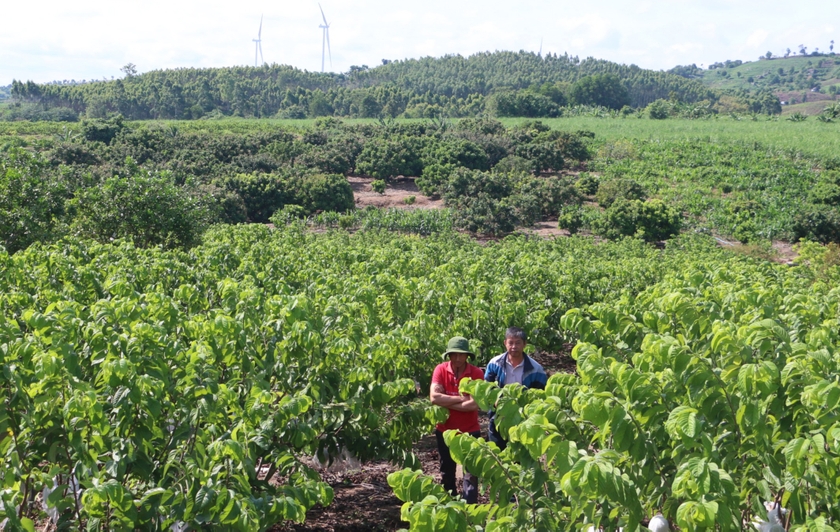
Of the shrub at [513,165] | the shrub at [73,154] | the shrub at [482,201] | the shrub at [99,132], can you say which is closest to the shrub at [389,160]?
the shrub at [513,165]

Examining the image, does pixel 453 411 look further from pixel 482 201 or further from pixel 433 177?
pixel 433 177

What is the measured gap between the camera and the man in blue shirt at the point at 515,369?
5.94 metres

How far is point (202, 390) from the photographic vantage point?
14.4 ft

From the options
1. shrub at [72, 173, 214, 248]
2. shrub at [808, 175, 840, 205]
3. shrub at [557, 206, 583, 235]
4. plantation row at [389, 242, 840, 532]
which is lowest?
shrub at [557, 206, 583, 235]

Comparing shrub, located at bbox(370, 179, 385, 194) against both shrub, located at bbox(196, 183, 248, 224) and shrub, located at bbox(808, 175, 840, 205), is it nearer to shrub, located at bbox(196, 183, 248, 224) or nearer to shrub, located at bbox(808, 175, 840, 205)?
shrub, located at bbox(196, 183, 248, 224)

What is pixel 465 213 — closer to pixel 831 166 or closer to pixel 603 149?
pixel 603 149

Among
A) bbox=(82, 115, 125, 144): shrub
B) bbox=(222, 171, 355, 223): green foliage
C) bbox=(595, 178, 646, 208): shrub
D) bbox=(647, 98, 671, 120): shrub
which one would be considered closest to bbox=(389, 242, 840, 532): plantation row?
bbox=(222, 171, 355, 223): green foliage

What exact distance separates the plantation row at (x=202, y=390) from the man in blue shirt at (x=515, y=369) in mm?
712

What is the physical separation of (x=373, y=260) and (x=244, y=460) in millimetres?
8561

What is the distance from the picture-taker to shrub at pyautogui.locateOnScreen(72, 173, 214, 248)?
18578 mm

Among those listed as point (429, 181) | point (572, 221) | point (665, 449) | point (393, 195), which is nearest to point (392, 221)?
point (572, 221)

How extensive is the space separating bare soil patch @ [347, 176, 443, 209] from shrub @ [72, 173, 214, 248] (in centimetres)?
2124

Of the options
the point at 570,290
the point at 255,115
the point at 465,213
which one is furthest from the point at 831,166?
the point at 255,115

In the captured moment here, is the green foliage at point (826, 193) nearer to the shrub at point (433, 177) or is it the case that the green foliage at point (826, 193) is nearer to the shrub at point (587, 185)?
the shrub at point (587, 185)
